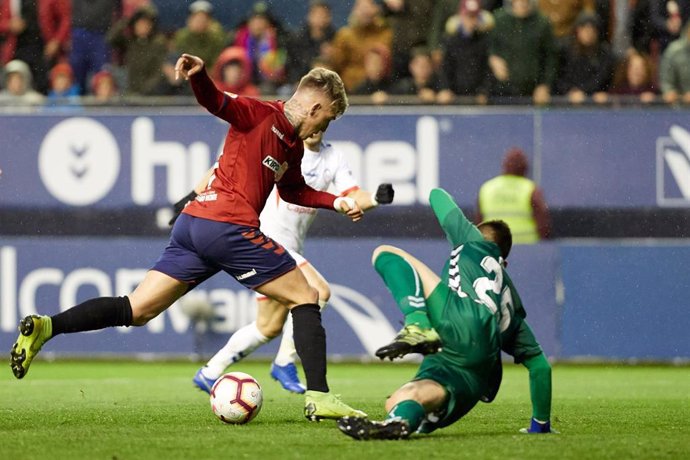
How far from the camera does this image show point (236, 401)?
8.22 meters

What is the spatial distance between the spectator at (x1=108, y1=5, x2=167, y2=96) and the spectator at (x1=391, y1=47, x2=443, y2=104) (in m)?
2.91

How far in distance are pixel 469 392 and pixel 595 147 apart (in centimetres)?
794

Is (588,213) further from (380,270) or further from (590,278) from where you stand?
(380,270)

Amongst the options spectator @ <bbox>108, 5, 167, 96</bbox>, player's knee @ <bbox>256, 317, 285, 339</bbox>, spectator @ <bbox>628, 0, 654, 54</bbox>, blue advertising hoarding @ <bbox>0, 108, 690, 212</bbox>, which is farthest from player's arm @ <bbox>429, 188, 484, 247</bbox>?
spectator @ <bbox>108, 5, 167, 96</bbox>

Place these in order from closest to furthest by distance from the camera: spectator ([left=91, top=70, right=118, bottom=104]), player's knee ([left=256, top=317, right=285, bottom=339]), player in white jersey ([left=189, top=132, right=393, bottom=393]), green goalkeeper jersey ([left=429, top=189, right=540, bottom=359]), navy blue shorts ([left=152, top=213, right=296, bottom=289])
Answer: green goalkeeper jersey ([left=429, top=189, right=540, bottom=359]), navy blue shorts ([left=152, top=213, right=296, bottom=289]), player in white jersey ([left=189, top=132, right=393, bottom=393]), player's knee ([left=256, top=317, right=285, bottom=339]), spectator ([left=91, top=70, right=118, bottom=104])

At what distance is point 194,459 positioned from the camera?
6336 millimetres

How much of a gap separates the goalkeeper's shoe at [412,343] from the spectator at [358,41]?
947 centimetres

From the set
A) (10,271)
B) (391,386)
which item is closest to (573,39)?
(391,386)

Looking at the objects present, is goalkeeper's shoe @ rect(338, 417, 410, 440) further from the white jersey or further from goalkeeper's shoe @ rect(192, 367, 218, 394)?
the white jersey

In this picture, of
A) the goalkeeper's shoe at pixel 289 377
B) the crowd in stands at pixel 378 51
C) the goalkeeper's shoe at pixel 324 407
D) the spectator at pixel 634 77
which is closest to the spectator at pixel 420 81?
the crowd in stands at pixel 378 51

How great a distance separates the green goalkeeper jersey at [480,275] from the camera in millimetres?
7148

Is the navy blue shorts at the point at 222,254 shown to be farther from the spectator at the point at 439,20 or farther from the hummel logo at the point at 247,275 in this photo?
the spectator at the point at 439,20

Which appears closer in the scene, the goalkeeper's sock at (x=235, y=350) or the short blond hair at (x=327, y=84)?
the short blond hair at (x=327, y=84)

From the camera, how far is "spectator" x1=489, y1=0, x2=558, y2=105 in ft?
49.5
